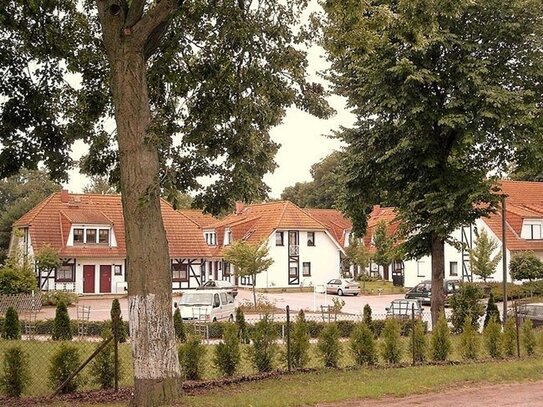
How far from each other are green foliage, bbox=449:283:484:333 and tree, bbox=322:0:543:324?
1350 mm

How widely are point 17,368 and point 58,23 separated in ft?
23.7

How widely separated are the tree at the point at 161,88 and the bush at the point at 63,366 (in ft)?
9.32

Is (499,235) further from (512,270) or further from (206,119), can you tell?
(206,119)

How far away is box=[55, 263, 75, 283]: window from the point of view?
150 ft

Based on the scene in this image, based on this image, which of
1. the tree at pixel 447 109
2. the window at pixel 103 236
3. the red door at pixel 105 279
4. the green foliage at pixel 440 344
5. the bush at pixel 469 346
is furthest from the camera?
the window at pixel 103 236

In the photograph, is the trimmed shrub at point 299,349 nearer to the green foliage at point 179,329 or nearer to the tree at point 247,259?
the green foliage at point 179,329

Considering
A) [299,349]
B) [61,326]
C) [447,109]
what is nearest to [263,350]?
[299,349]

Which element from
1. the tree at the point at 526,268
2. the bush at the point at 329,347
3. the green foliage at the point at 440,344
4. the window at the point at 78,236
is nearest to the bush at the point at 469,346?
the green foliage at the point at 440,344

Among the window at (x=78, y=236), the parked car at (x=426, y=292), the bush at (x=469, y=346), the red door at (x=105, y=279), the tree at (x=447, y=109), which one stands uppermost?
the tree at (x=447, y=109)

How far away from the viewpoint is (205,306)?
26.0m

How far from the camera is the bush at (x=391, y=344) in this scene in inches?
608

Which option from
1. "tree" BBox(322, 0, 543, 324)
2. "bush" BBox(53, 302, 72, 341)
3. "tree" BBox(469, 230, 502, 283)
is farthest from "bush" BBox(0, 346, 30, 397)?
"tree" BBox(469, 230, 502, 283)

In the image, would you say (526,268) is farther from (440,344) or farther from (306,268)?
(440,344)

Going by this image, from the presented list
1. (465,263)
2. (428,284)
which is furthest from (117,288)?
(465,263)
